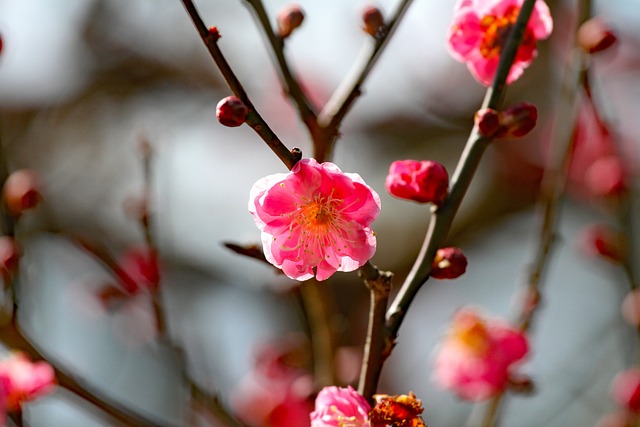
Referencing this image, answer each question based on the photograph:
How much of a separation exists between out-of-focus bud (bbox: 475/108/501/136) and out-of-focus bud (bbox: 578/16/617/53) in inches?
22.0

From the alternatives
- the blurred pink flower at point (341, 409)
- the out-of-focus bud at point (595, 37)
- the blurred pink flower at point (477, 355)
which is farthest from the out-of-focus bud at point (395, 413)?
the out-of-focus bud at point (595, 37)

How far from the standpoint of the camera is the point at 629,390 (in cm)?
203

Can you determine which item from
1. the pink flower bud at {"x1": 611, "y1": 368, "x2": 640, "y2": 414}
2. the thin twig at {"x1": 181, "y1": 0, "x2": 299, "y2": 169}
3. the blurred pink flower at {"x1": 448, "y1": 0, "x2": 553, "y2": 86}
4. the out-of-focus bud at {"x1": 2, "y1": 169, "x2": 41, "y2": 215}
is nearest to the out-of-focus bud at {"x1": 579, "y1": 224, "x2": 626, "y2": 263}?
the pink flower bud at {"x1": 611, "y1": 368, "x2": 640, "y2": 414}

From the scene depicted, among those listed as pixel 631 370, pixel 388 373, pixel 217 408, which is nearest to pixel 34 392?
pixel 217 408

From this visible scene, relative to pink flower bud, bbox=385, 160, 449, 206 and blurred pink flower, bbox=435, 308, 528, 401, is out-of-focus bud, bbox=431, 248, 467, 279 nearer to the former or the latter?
pink flower bud, bbox=385, 160, 449, 206

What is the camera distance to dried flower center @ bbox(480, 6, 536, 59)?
4.88 feet

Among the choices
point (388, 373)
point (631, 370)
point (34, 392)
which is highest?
point (34, 392)

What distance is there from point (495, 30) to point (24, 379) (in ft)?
3.44

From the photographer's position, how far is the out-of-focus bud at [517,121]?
4.23 ft

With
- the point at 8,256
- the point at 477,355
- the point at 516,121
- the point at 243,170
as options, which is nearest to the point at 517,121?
the point at 516,121

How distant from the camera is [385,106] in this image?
4.09m

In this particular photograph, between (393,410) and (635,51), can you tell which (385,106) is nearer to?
(635,51)

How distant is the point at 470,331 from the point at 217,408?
803 mm

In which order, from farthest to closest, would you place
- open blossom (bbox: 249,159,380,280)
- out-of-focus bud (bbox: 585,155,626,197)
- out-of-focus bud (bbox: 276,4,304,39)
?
out-of-focus bud (bbox: 585,155,626,197) < out-of-focus bud (bbox: 276,4,304,39) < open blossom (bbox: 249,159,380,280)
